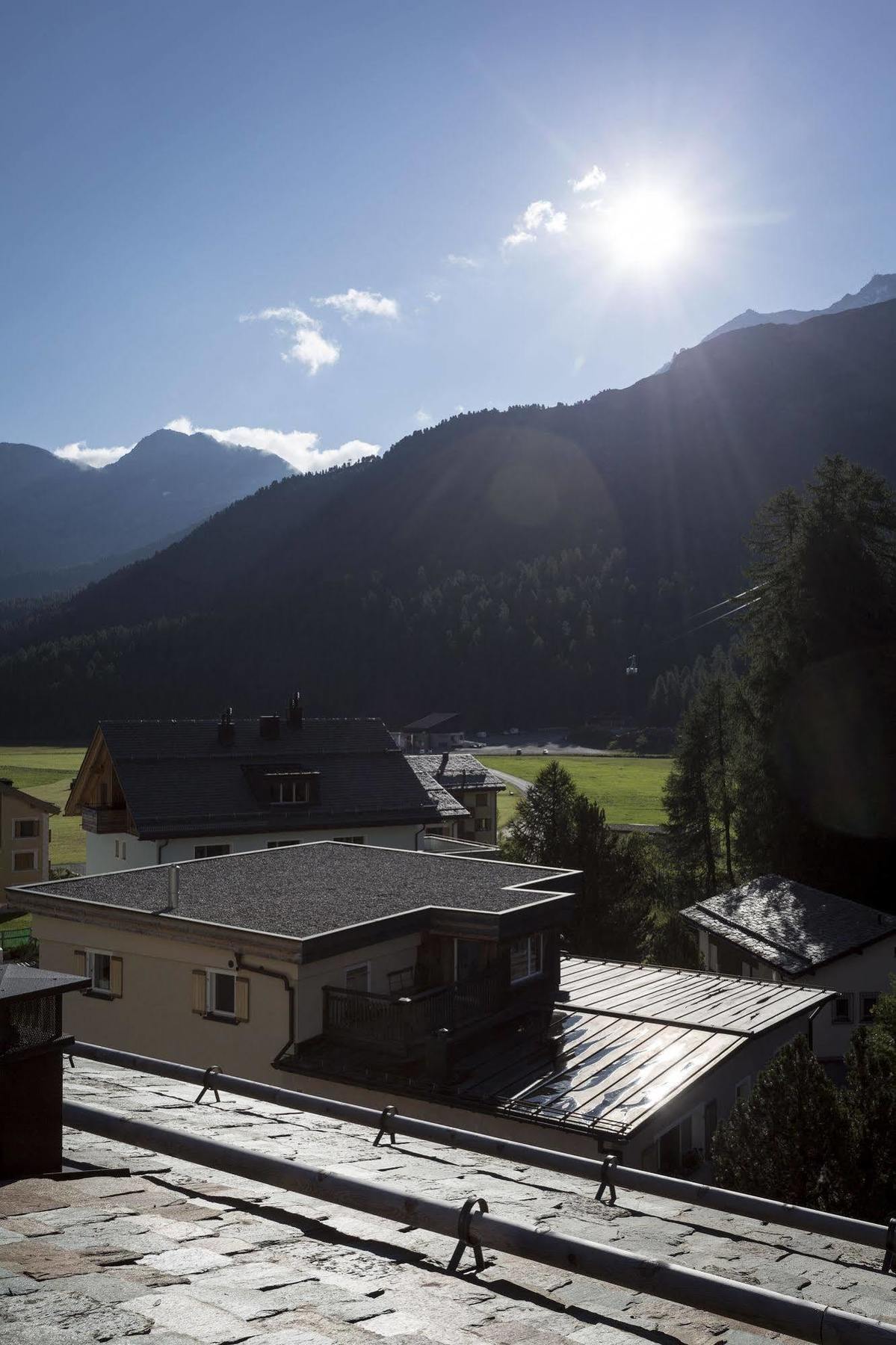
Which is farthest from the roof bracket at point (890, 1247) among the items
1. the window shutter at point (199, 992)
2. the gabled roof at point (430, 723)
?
the gabled roof at point (430, 723)

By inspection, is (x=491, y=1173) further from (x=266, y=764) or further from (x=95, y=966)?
(x=266, y=764)

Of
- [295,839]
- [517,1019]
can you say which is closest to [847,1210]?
[517,1019]

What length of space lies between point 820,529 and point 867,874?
533 inches

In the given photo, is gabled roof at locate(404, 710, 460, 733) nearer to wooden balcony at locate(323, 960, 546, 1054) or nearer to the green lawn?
the green lawn

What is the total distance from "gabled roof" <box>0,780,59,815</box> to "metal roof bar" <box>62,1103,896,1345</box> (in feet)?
168

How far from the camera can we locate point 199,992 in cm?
1752

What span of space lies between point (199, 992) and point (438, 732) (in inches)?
6504

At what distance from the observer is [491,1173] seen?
6828 mm

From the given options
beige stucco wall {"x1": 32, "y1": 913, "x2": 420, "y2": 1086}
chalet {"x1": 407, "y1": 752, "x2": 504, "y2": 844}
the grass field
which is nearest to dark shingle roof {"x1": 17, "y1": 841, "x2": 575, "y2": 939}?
beige stucco wall {"x1": 32, "y1": 913, "x2": 420, "y2": 1086}

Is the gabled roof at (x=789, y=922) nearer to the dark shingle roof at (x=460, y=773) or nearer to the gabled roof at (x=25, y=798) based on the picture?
the dark shingle roof at (x=460, y=773)

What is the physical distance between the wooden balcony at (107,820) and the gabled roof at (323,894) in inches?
671

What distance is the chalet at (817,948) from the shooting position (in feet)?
93.9

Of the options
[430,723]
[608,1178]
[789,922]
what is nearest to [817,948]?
[789,922]

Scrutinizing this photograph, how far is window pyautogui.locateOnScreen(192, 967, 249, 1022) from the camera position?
1691cm
